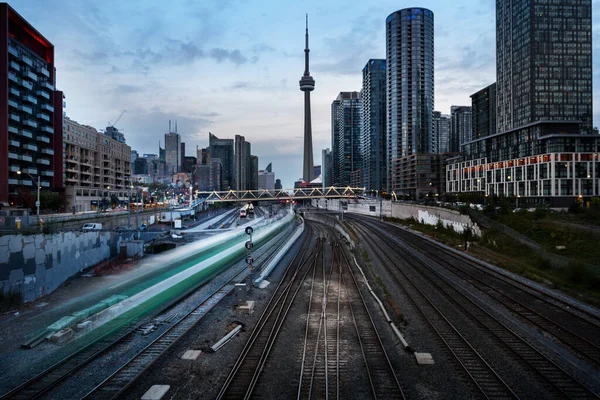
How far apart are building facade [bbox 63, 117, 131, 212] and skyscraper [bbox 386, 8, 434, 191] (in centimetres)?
12285

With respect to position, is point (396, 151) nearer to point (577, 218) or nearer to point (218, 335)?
point (577, 218)

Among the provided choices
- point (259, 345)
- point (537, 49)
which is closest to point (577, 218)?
point (259, 345)

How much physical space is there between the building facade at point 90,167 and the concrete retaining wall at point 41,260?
2418 inches

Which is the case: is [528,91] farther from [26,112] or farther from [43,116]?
[26,112]

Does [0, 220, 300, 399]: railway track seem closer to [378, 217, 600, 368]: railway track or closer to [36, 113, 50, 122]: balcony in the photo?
[378, 217, 600, 368]: railway track

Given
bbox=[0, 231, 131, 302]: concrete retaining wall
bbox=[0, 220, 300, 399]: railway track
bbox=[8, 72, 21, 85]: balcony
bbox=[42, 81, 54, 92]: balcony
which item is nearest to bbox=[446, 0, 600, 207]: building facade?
bbox=[0, 231, 131, 302]: concrete retaining wall

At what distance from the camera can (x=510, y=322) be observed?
57.2 ft

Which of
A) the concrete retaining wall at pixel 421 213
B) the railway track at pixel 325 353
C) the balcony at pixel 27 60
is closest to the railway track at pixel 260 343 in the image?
the railway track at pixel 325 353

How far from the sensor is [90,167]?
106812mm

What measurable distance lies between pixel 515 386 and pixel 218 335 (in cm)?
1056

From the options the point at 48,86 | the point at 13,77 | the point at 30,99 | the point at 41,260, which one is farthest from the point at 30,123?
the point at 41,260

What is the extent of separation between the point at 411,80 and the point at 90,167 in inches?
5672

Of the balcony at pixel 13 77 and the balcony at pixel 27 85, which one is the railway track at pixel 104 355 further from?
the balcony at pixel 27 85

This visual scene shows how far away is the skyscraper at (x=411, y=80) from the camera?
598ft
